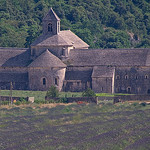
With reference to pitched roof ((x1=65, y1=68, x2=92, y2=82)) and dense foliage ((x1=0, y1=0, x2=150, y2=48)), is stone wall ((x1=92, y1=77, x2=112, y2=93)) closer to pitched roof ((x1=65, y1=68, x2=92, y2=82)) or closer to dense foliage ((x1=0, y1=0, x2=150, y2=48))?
pitched roof ((x1=65, y1=68, x2=92, y2=82))

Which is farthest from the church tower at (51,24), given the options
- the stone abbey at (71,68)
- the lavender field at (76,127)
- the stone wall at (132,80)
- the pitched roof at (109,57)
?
the lavender field at (76,127)

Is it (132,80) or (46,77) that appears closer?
(132,80)

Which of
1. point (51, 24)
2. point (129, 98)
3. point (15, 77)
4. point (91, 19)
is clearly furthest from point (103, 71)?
point (91, 19)

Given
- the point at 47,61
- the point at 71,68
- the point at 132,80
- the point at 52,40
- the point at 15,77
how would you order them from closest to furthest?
the point at 132,80
the point at 47,61
the point at 71,68
the point at 15,77
the point at 52,40

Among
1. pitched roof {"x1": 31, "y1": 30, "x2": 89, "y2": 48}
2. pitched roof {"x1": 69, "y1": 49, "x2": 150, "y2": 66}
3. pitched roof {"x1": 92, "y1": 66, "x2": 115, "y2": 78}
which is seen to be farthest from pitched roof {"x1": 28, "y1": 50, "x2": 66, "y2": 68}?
pitched roof {"x1": 92, "y1": 66, "x2": 115, "y2": 78}

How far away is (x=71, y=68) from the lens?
92688 mm

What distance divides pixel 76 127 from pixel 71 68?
34.9 meters

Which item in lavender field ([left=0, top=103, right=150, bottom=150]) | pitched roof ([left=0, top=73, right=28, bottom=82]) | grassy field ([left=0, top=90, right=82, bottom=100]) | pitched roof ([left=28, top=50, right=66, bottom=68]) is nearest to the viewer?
lavender field ([left=0, top=103, right=150, bottom=150])

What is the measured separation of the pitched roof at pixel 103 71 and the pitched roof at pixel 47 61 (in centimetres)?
370

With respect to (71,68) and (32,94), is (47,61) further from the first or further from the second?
(32,94)

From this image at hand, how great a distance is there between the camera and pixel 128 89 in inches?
3607

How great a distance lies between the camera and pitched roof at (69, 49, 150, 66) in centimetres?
9081

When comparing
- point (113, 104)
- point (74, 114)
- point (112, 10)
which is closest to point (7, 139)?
point (74, 114)

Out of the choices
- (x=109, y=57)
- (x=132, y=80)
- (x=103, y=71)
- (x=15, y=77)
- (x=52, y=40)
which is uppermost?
(x=52, y=40)
